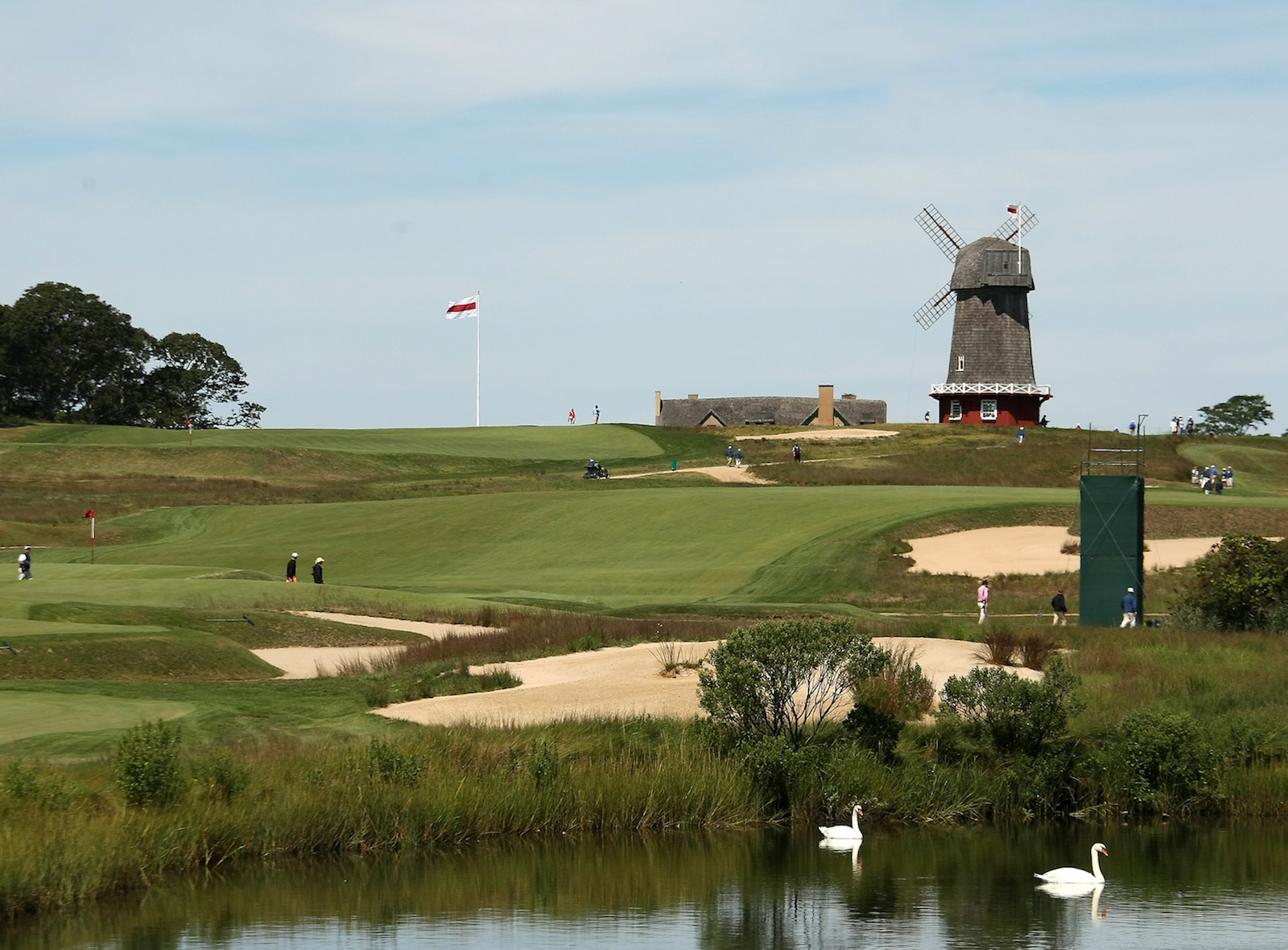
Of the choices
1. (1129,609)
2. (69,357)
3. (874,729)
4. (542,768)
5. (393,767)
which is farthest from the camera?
(69,357)

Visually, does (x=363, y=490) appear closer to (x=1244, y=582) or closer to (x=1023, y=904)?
(x=1244, y=582)

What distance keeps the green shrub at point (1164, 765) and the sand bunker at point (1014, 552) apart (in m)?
29.5

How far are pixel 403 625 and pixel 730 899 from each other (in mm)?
24882

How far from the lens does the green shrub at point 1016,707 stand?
2686cm

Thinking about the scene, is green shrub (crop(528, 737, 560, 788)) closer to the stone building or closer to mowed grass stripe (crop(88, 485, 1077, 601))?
mowed grass stripe (crop(88, 485, 1077, 601))

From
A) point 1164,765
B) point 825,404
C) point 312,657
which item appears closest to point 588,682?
point 312,657

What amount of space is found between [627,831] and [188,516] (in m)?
58.5

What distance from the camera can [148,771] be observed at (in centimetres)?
2197

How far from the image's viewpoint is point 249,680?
35312 mm

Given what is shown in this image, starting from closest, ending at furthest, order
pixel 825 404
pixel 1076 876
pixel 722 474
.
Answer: pixel 1076 876 → pixel 722 474 → pixel 825 404

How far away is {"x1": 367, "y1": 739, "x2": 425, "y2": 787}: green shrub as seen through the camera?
78.1ft

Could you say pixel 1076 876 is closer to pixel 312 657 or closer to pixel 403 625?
pixel 312 657

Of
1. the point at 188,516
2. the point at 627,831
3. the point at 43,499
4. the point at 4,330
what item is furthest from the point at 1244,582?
the point at 4,330

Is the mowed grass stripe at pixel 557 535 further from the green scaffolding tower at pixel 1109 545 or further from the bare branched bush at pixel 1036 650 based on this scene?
the bare branched bush at pixel 1036 650
